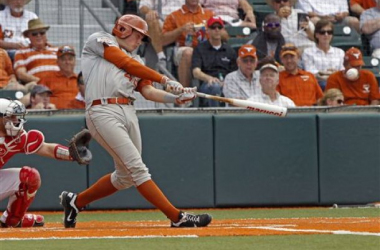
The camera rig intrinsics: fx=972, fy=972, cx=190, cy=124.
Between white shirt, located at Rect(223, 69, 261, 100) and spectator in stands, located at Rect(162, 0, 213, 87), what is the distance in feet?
1.67

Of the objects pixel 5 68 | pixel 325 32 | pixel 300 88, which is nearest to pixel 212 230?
pixel 300 88

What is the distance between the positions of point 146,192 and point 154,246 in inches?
59.2

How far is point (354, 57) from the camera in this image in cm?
1161

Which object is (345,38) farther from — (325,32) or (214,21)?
(214,21)

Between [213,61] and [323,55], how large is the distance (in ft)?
5.31

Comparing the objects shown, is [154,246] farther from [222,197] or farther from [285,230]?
[222,197]

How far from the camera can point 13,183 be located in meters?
7.91

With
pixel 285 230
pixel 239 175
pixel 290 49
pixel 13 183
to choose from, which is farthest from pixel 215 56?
pixel 285 230

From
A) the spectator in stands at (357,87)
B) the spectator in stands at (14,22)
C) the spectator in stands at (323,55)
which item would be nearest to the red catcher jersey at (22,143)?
the spectator in stands at (14,22)

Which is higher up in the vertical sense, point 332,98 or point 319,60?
point 319,60

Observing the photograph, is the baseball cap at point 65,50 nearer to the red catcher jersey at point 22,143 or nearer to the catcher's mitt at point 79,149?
the red catcher jersey at point 22,143

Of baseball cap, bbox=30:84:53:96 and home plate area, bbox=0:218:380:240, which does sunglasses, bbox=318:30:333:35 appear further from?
home plate area, bbox=0:218:380:240

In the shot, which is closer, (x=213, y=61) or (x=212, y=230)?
(x=212, y=230)

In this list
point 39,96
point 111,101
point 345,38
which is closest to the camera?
point 111,101
